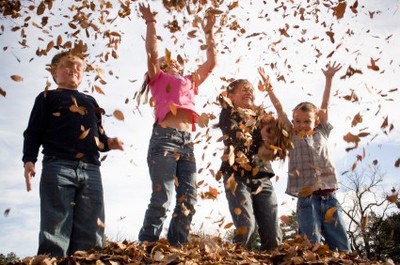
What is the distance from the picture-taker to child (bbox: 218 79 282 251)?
454 cm

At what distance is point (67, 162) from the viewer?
12.3 feet

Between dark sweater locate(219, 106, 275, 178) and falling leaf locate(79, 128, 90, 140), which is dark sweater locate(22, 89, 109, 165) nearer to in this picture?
falling leaf locate(79, 128, 90, 140)

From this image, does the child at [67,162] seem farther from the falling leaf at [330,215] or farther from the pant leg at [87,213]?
the falling leaf at [330,215]

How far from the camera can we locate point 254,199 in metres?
4.76

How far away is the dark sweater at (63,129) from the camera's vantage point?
3785 mm

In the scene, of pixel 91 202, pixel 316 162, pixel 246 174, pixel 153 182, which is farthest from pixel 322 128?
pixel 91 202

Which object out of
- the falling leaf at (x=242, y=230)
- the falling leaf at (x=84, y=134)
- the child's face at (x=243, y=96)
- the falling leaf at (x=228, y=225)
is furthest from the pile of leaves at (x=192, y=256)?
the child's face at (x=243, y=96)

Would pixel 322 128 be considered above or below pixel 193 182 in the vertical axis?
above

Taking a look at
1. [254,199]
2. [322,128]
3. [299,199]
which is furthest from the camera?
[322,128]

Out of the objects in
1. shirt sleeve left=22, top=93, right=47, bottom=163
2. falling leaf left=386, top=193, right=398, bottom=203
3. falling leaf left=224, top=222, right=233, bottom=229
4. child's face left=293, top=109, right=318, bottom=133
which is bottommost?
falling leaf left=224, top=222, right=233, bottom=229

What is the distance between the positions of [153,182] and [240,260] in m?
1.41

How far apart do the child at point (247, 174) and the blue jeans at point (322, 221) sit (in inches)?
15.5

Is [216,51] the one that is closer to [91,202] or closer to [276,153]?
[276,153]

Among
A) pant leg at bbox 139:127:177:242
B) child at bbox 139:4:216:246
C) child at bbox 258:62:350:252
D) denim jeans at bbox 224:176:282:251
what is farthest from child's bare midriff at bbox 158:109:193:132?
child at bbox 258:62:350:252
